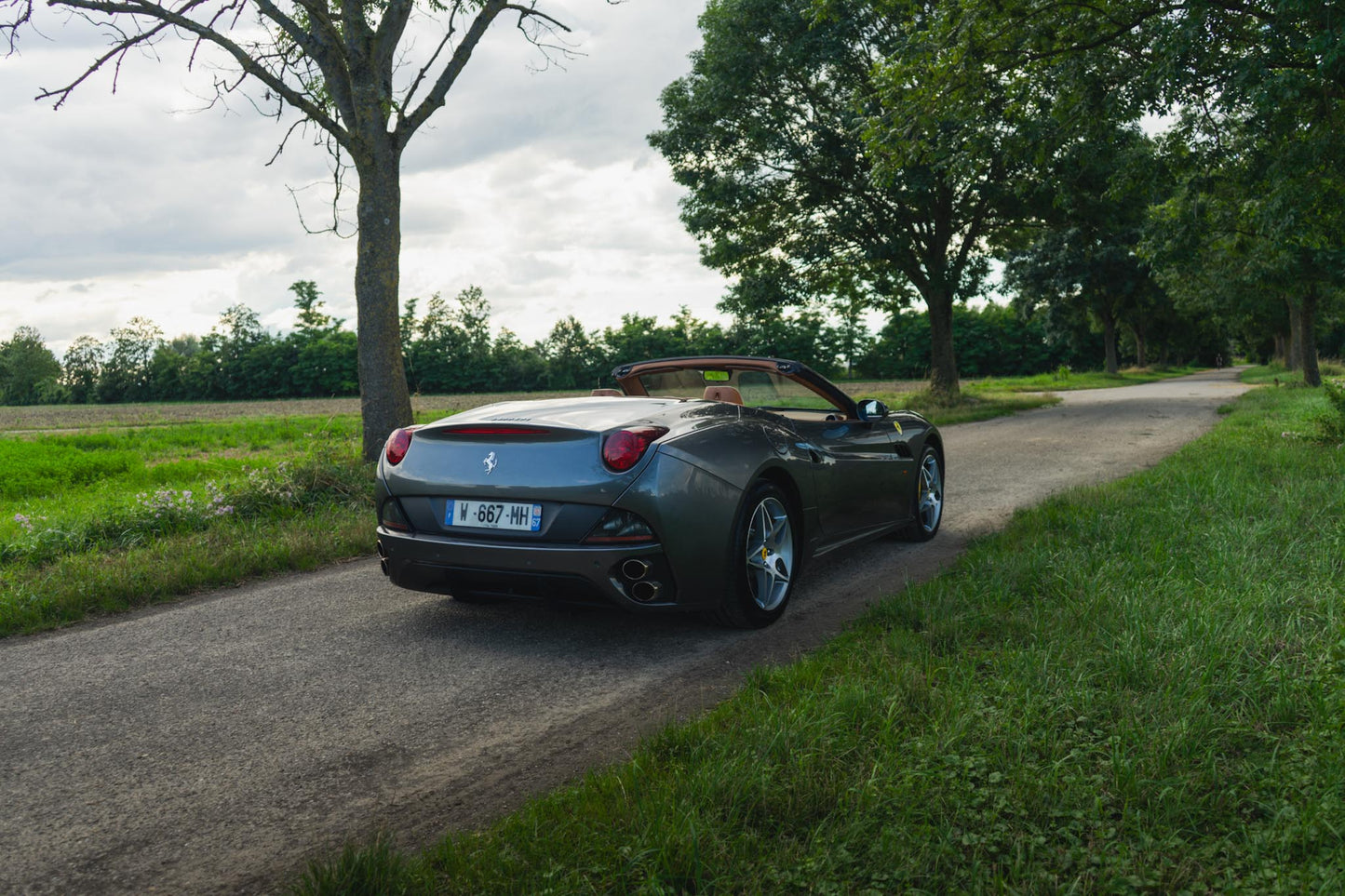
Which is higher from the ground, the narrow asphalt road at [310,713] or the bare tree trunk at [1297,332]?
the bare tree trunk at [1297,332]

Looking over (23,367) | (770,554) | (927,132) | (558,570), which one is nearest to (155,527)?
(558,570)

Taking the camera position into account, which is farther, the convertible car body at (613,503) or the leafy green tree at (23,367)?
the leafy green tree at (23,367)

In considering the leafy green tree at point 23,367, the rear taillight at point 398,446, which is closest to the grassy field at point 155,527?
the rear taillight at point 398,446

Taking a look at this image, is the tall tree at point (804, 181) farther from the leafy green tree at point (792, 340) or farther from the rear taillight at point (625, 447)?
the leafy green tree at point (792, 340)

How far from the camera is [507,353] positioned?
70.2 m

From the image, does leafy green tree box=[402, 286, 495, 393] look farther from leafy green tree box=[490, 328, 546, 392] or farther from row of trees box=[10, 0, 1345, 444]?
row of trees box=[10, 0, 1345, 444]

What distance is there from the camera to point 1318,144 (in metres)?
11.1

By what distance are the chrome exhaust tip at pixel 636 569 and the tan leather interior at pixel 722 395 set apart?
1286 millimetres

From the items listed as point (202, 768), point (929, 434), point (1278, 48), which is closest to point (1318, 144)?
point (1278, 48)

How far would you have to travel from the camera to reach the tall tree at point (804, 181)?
64.2 ft

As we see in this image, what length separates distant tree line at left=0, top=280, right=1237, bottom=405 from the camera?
65.4m

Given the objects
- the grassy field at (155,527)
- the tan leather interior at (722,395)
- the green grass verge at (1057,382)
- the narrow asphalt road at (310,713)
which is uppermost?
the tan leather interior at (722,395)

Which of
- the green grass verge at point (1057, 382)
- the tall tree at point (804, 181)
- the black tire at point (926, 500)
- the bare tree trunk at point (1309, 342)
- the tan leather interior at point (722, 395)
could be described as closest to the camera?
the tan leather interior at point (722, 395)

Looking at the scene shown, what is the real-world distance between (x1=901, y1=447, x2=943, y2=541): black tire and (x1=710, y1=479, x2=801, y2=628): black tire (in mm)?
1872
